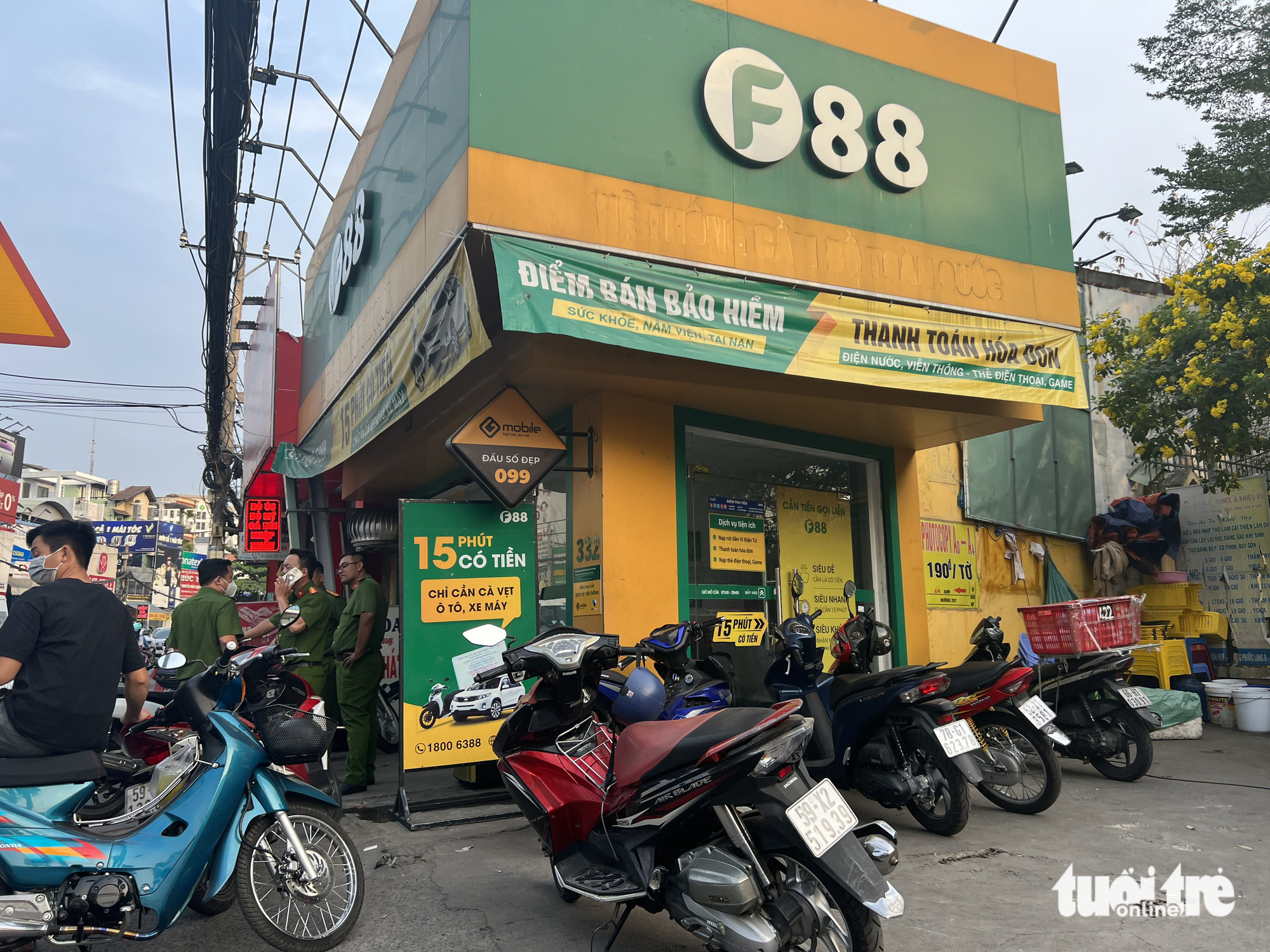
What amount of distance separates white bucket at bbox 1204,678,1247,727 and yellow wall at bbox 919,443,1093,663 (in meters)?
1.86

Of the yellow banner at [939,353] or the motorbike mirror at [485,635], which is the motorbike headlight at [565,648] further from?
the yellow banner at [939,353]

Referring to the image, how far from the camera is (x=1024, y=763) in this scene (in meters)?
5.46

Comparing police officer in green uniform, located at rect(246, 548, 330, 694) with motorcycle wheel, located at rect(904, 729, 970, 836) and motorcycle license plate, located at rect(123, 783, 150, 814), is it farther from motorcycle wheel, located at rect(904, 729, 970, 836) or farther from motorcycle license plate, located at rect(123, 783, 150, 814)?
motorcycle wheel, located at rect(904, 729, 970, 836)

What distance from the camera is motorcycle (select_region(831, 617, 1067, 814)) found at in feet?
17.4

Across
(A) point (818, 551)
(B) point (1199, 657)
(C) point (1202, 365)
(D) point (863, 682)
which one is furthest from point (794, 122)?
(B) point (1199, 657)

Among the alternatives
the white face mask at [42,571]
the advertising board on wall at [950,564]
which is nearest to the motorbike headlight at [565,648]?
the white face mask at [42,571]

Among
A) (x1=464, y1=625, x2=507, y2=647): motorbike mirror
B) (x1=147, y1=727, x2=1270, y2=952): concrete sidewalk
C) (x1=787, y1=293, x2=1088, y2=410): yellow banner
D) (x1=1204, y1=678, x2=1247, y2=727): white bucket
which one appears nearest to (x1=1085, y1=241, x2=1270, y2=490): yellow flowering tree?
(x1=1204, y1=678, x2=1247, y2=727): white bucket

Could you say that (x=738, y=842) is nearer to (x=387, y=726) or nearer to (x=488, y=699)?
(x=488, y=699)

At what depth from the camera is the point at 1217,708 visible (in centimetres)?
902

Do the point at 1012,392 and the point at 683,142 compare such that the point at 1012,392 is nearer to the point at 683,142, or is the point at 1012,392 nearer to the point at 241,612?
the point at 683,142

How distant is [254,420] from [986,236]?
454 inches

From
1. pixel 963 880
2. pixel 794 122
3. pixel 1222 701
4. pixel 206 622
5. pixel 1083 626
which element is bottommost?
pixel 963 880

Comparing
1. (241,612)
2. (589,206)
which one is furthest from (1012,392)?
(241,612)

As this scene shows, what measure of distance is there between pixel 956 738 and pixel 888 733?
1.40ft
